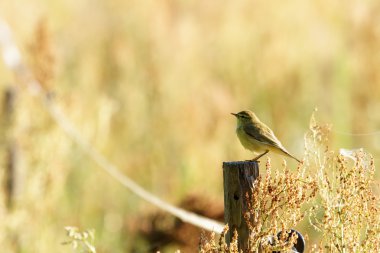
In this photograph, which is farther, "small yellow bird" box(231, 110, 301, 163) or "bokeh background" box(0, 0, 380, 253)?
"bokeh background" box(0, 0, 380, 253)

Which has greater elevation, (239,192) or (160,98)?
(160,98)

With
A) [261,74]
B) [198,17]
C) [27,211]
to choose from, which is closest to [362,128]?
[261,74]

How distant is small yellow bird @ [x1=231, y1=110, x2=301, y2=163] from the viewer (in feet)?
11.4

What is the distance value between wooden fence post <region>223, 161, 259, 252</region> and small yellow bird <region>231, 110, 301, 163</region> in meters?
0.69

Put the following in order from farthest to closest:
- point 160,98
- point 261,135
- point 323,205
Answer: point 160,98
point 261,135
point 323,205

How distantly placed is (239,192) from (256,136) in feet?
2.40

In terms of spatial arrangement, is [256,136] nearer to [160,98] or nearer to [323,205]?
[323,205]

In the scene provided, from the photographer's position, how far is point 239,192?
279cm

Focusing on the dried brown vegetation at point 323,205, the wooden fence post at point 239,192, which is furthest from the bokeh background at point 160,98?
Result: the dried brown vegetation at point 323,205

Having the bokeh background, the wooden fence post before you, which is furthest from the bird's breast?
the bokeh background

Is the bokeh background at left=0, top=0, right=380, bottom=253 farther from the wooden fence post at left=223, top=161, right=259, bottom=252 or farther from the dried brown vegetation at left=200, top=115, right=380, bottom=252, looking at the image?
the dried brown vegetation at left=200, top=115, right=380, bottom=252

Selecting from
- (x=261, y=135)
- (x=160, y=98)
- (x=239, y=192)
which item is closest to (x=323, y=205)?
(x=239, y=192)

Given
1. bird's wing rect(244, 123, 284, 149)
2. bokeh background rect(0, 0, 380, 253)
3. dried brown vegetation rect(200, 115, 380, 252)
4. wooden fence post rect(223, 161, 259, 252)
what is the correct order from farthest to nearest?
1. bokeh background rect(0, 0, 380, 253)
2. bird's wing rect(244, 123, 284, 149)
3. wooden fence post rect(223, 161, 259, 252)
4. dried brown vegetation rect(200, 115, 380, 252)

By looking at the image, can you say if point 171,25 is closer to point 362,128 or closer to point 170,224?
point 362,128
